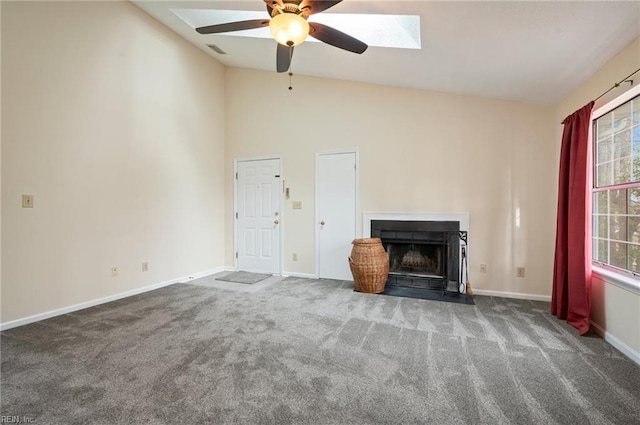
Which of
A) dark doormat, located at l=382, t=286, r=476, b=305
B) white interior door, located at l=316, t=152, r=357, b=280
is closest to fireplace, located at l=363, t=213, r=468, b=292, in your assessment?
dark doormat, located at l=382, t=286, r=476, b=305

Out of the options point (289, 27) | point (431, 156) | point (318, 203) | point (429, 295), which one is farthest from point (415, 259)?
point (289, 27)

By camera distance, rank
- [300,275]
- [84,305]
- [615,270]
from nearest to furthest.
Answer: [615,270]
[84,305]
[300,275]

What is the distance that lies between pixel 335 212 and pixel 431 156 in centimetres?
160

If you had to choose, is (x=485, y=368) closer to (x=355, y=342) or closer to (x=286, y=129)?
(x=355, y=342)

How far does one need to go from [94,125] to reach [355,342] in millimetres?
3687

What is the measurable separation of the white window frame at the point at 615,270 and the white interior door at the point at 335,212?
8.56ft

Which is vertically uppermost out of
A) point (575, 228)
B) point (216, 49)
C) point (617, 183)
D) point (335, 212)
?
point (216, 49)

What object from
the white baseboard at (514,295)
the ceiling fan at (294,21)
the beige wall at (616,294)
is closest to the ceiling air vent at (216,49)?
the ceiling fan at (294,21)

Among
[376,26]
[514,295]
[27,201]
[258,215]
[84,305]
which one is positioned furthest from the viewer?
[258,215]

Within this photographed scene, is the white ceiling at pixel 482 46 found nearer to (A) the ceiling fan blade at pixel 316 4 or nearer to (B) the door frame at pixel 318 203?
(A) the ceiling fan blade at pixel 316 4

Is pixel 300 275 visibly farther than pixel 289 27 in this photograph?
Yes

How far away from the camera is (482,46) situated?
2445mm

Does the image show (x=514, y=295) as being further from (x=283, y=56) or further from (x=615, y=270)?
(x=283, y=56)

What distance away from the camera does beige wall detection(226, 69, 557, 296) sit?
3434 mm
